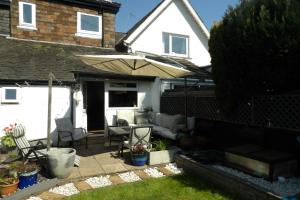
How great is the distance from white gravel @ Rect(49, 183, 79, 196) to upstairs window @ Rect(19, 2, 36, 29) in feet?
36.4

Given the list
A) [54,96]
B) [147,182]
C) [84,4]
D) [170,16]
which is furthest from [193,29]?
[147,182]

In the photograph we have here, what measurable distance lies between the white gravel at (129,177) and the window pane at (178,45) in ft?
36.6

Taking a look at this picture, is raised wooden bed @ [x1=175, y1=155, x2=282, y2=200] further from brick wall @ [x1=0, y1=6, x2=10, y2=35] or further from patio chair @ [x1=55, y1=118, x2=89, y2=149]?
brick wall @ [x1=0, y1=6, x2=10, y2=35]

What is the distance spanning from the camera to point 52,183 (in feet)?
21.0

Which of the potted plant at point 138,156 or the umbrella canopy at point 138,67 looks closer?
the potted plant at point 138,156

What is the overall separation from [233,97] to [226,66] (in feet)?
3.11

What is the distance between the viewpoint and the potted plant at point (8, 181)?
5.74 meters

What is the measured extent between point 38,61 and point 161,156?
311 inches

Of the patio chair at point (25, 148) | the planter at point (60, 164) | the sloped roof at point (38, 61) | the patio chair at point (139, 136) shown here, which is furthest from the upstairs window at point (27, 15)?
the planter at point (60, 164)

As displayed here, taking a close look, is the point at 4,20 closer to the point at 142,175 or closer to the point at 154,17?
the point at 154,17

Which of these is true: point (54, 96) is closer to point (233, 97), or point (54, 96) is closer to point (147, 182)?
Result: point (147, 182)

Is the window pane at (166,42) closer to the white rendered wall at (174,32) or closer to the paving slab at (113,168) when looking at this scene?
the white rendered wall at (174,32)

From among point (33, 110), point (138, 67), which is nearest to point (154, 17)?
point (138, 67)

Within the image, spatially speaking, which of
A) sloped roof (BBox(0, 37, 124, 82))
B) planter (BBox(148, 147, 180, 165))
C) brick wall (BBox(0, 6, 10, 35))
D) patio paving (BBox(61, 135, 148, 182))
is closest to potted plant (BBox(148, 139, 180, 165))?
planter (BBox(148, 147, 180, 165))
